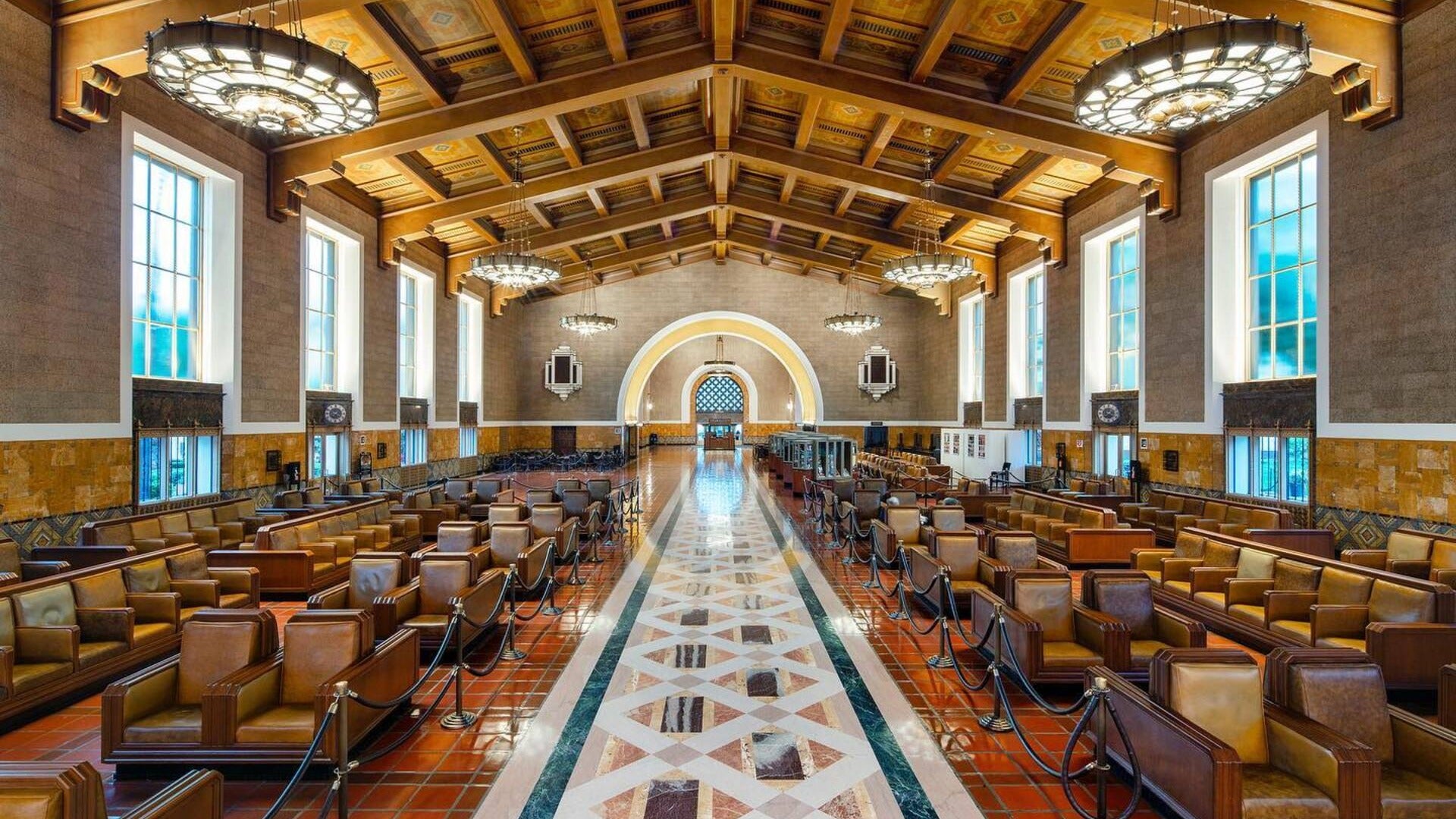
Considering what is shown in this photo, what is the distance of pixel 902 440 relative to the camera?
26234mm

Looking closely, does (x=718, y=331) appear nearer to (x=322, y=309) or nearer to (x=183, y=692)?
(x=322, y=309)

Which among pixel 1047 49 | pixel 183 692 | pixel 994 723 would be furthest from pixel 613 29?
pixel 994 723

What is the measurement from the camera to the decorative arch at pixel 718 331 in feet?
88.1

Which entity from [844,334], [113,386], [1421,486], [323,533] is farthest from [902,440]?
[113,386]

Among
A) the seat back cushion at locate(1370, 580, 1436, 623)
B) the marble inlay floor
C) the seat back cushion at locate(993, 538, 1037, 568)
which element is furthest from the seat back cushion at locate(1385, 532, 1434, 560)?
the marble inlay floor

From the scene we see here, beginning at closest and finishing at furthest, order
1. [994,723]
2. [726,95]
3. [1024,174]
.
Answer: [994,723] → [726,95] → [1024,174]

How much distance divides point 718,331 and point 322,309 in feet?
54.6

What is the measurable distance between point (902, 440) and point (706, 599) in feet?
66.5

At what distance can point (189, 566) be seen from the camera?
6.25 meters

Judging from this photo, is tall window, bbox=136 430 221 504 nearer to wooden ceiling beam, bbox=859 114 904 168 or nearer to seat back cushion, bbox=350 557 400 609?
seat back cushion, bbox=350 557 400 609

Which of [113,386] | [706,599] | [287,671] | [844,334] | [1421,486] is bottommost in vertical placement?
[706,599]

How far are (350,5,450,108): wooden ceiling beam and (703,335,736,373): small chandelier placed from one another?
2342 centimetres

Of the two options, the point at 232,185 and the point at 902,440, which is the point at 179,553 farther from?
the point at 902,440

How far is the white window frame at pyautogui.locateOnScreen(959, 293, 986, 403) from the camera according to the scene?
835 inches
